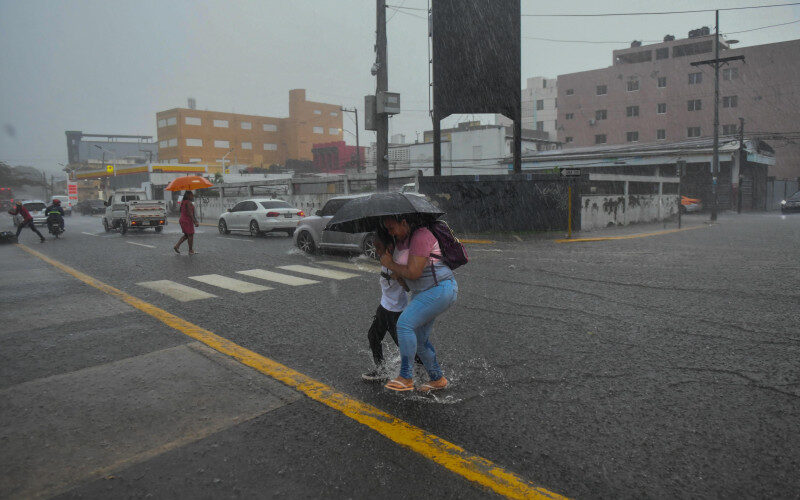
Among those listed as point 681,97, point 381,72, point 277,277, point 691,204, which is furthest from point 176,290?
point 681,97

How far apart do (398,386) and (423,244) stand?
1.20 m

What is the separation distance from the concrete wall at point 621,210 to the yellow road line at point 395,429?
1754cm

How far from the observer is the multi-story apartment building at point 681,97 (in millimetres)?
53562

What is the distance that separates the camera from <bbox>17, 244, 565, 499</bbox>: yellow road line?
294 cm

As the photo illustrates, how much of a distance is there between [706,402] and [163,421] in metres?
4.05

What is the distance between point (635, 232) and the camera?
20406 mm

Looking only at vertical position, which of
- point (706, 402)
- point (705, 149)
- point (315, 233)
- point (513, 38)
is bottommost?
point (706, 402)

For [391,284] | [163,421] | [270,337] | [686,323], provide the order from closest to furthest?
[163,421]
[391,284]
[270,337]
[686,323]

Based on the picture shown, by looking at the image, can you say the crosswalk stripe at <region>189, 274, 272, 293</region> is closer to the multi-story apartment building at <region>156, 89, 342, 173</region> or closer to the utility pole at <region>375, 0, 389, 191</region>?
the utility pole at <region>375, 0, 389, 191</region>

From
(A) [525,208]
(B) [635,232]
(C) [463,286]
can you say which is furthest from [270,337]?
(B) [635,232]

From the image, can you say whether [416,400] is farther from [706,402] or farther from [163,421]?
[706,402]

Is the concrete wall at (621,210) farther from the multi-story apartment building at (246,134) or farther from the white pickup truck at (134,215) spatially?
the multi-story apartment building at (246,134)

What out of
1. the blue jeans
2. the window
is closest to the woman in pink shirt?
the blue jeans

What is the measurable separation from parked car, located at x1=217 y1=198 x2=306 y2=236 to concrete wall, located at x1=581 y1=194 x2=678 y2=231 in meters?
11.3
